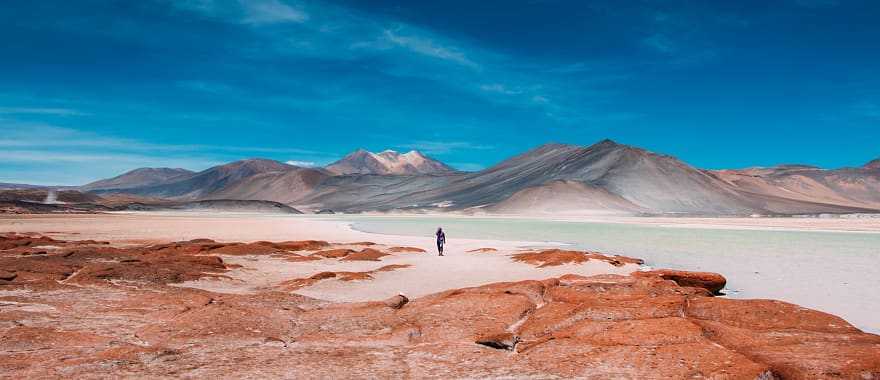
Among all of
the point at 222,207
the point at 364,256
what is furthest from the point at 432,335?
the point at 222,207

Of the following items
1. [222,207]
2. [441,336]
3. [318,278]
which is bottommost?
[318,278]

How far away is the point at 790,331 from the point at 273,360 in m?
6.15

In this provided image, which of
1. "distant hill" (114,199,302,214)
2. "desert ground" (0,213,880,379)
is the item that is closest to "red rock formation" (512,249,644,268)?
"desert ground" (0,213,880,379)

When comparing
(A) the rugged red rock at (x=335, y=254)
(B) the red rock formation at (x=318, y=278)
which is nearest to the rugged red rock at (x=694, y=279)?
(B) the red rock formation at (x=318, y=278)

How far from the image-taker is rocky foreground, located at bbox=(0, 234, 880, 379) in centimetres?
605

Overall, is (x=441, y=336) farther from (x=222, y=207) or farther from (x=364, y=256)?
(x=222, y=207)

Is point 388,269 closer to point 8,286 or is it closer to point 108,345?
point 8,286

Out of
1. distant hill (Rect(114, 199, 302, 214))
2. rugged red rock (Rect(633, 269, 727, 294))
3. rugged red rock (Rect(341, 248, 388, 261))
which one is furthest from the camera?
distant hill (Rect(114, 199, 302, 214))

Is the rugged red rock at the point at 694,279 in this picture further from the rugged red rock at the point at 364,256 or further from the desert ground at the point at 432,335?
the rugged red rock at the point at 364,256

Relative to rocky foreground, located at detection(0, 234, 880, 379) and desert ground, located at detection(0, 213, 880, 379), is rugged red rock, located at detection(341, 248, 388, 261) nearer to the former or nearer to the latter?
desert ground, located at detection(0, 213, 880, 379)

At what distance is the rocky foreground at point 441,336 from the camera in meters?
6.05

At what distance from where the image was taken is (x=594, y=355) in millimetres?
6496

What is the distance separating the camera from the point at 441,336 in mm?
7699

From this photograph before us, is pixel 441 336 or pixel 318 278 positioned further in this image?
pixel 318 278
